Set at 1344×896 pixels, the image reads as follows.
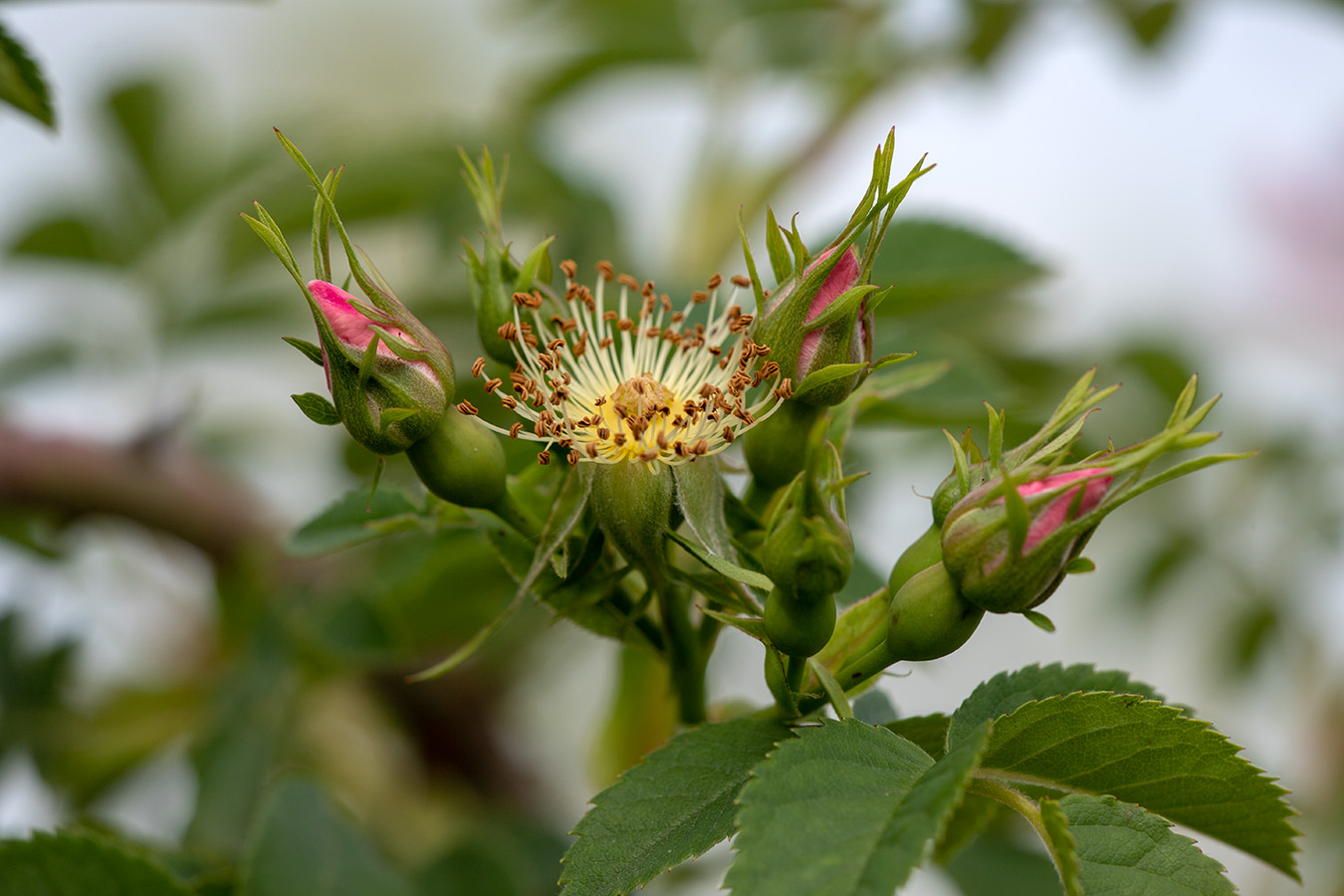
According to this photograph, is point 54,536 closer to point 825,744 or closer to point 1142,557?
point 825,744

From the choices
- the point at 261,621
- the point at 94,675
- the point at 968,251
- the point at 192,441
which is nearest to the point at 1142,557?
the point at 968,251

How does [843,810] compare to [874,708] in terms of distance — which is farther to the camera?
[874,708]

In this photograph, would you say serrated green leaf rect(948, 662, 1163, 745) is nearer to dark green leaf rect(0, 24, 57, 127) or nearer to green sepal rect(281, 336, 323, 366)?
green sepal rect(281, 336, 323, 366)

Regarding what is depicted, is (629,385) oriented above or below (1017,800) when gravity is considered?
above

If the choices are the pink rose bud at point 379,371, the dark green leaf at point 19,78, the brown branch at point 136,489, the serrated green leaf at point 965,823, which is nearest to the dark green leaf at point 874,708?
the serrated green leaf at point 965,823

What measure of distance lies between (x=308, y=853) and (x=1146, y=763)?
1.65ft

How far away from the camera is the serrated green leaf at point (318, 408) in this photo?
467 millimetres

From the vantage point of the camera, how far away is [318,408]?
0.47 m

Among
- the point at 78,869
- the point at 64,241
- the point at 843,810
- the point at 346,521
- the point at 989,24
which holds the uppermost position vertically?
the point at 989,24

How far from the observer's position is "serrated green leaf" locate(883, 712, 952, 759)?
1.66 feet

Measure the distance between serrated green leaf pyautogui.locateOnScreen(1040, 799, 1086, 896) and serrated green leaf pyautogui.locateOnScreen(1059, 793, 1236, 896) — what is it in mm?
16

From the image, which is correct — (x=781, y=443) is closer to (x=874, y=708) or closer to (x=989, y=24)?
(x=874, y=708)

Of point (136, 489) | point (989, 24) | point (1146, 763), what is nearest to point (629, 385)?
→ point (1146, 763)

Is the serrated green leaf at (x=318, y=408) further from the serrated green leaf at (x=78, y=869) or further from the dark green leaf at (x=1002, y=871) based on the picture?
the dark green leaf at (x=1002, y=871)
